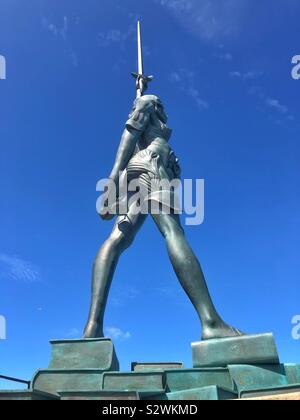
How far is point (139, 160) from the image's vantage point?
934 cm

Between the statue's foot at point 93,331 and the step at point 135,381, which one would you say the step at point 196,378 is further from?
the statue's foot at point 93,331

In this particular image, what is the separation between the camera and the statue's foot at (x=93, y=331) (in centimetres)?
785

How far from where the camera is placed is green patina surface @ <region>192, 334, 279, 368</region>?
6.79 meters

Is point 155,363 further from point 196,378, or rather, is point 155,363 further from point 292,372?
point 292,372

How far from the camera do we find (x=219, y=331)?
7.29 metres

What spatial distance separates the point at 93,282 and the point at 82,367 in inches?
70.4

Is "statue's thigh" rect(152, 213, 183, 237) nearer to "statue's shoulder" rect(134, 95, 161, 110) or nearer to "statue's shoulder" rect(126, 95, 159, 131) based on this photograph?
"statue's shoulder" rect(126, 95, 159, 131)

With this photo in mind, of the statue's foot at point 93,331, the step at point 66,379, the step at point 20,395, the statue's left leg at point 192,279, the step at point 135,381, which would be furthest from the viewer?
the statue's foot at point 93,331

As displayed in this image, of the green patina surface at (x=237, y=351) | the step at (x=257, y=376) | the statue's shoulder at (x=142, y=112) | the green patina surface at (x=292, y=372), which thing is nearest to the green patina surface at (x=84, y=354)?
the green patina surface at (x=237, y=351)

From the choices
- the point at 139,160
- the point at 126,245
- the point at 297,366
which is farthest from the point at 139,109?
the point at 297,366

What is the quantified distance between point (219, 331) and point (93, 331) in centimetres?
232

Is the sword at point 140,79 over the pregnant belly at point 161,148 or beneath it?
over
